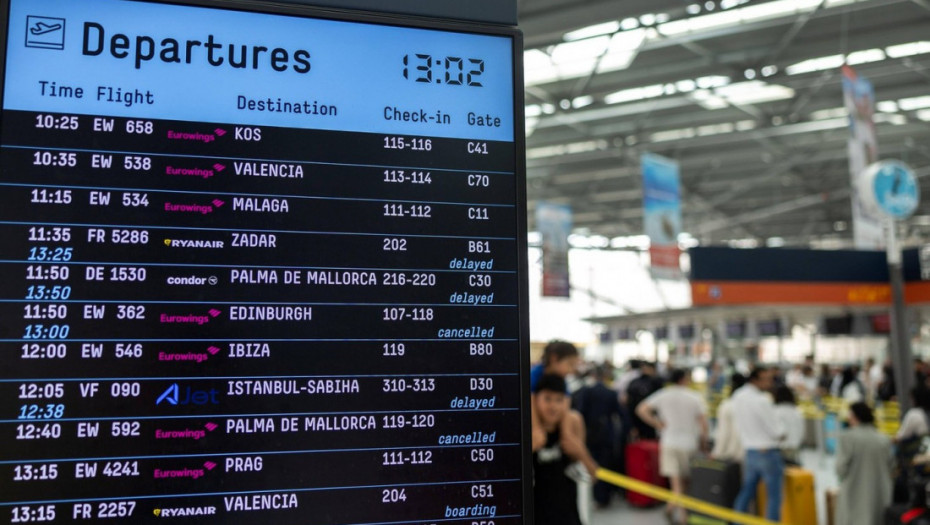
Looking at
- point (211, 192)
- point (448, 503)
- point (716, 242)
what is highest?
point (716, 242)

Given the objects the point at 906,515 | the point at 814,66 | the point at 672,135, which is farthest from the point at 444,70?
the point at 672,135

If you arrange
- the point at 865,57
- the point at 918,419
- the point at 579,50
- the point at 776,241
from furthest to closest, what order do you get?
the point at 776,241
the point at 865,57
the point at 579,50
the point at 918,419

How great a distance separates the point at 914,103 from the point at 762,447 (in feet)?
43.6

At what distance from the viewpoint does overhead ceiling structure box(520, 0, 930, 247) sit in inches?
Answer: 503

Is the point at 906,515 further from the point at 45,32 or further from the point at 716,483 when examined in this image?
the point at 45,32

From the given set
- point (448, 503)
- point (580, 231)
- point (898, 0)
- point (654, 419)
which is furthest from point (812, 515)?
point (580, 231)

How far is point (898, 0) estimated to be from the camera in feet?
39.4

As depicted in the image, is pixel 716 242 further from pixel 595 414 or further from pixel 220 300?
pixel 220 300

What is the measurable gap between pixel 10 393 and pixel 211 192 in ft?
1.81

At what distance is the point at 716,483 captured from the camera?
313 inches

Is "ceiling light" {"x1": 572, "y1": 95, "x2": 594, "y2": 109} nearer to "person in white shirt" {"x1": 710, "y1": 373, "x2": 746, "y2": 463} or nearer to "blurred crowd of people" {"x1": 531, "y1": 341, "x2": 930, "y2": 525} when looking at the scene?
"blurred crowd of people" {"x1": 531, "y1": 341, "x2": 930, "y2": 525}

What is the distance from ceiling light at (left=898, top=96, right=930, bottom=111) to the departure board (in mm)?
17973

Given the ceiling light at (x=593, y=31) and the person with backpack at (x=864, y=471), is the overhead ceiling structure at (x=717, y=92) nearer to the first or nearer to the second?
the ceiling light at (x=593, y=31)

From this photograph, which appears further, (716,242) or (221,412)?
(716,242)
